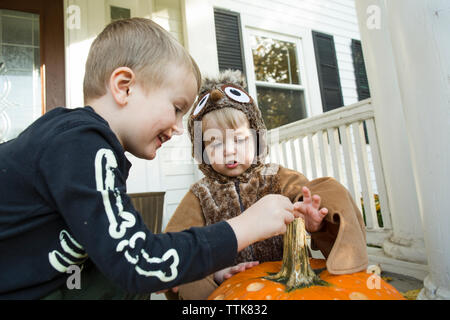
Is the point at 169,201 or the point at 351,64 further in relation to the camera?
the point at 351,64

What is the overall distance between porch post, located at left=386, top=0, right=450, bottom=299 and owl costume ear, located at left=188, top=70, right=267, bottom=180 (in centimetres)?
69

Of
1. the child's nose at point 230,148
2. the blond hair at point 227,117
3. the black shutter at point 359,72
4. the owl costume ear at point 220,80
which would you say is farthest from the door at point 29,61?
the black shutter at point 359,72

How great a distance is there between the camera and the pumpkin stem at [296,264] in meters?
0.88

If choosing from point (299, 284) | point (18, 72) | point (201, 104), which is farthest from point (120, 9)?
point (299, 284)

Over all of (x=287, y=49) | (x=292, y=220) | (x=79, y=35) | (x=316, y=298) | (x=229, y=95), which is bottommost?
(x=316, y=298)

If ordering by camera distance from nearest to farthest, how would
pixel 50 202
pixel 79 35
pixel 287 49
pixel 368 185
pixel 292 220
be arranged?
pixel 50 202, pixel 292 220, pixel 368 185, pixel 79 35, pixel 287 49

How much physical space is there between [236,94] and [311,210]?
0.71 meters

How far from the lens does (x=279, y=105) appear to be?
4711 mm

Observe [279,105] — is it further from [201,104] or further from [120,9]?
[201,104]

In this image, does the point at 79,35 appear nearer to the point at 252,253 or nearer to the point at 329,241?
the point at 252,253

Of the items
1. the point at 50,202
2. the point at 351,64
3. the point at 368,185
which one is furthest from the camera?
the point at 351,64
